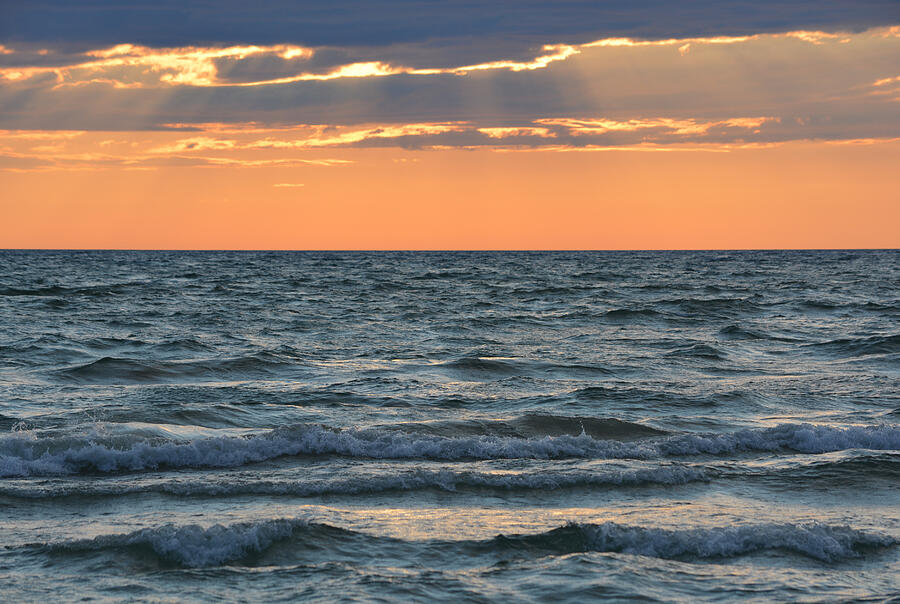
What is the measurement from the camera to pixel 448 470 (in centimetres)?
931

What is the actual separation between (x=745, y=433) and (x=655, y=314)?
1962 centimetres

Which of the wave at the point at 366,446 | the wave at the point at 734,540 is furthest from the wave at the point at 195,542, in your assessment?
the wave at the point at 366,446

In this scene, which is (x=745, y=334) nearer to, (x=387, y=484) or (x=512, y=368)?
(x=512, y=368)

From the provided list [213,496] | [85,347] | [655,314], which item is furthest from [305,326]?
[213,496]

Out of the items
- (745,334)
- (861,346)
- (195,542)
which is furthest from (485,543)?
(745,334)

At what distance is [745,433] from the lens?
437 inches

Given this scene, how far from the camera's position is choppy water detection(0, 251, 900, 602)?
6324mm

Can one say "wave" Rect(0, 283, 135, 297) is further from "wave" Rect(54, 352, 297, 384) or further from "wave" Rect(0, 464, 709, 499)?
"wave" Rect(0, 464, 709, 499)

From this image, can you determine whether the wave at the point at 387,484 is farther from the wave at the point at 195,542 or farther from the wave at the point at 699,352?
the wave at the point at 699,352

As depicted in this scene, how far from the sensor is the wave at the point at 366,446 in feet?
31.8

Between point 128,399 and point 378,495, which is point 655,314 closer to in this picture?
point 128,399

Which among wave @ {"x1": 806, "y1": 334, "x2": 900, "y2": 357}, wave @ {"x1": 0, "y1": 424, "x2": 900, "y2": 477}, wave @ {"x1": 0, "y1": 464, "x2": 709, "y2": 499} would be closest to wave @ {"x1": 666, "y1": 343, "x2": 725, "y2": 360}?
wave @ {"x1": 806, "y1": 334, "x2": 900, "y2": 357}

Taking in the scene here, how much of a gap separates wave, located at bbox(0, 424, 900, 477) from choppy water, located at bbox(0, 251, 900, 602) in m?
0.04

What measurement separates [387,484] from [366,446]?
5.57ft
